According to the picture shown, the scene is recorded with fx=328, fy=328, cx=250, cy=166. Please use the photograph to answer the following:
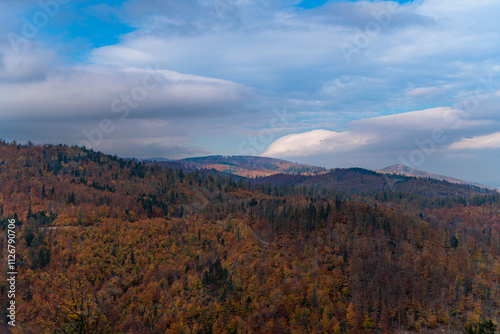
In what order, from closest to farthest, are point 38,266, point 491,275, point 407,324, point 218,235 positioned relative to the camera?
1. point 407,324
2. point 38,266
3. point 491,275
4. point 218,235

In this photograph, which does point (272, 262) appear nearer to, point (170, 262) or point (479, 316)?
point (170, 262)

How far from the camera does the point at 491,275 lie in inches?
6516

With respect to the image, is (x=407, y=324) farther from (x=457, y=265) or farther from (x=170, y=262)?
(x=170, y=262)

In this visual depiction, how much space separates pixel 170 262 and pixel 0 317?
2651 inches

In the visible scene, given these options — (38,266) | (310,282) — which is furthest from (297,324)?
(38,266)

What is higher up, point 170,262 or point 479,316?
point 170,262

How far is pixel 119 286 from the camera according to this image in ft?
464

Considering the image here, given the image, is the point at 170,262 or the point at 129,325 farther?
the point at 170,262

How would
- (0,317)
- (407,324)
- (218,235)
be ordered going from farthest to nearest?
(218,235)
(407,324)
(0,317)

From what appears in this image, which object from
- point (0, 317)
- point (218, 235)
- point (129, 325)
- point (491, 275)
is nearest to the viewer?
point (129, 325)

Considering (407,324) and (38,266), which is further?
(38,266)

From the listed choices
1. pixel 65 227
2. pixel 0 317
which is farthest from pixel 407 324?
pixel 65 227

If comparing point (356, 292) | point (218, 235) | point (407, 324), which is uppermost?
point (218, 235)

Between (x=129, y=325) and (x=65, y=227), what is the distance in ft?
311
